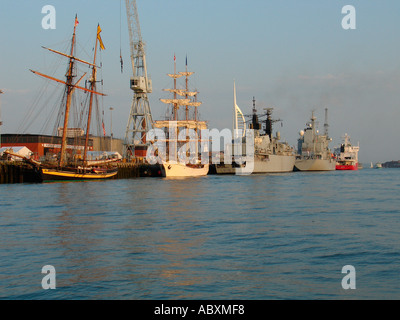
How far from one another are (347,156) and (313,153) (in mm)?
43992

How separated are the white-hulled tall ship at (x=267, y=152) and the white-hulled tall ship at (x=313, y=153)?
5857 millimetres

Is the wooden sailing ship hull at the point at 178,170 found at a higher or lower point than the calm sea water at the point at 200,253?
higher

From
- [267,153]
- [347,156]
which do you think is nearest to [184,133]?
[267,153]

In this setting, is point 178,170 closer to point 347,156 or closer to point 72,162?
point 72,162

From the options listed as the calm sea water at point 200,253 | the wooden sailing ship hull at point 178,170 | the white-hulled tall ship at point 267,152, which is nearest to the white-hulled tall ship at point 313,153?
the white-hulled tall ship at point 267,152

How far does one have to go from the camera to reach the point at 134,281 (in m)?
14.6

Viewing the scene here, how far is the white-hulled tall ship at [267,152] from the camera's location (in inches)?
5016

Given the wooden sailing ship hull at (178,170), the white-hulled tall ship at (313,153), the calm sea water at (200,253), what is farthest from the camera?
the white-hulled tall ship at (313,153)

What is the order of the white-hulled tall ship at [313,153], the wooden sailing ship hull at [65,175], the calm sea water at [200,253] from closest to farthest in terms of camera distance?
1. the calm sea water at [200,253]
2. the wooden sailing ship hull at [65,175]
3. the white-hulled tall ship at [313,153]

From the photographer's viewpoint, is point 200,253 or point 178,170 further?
point 178,170

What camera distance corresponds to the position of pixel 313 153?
6083 inches

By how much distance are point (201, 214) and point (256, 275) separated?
16.9 metres

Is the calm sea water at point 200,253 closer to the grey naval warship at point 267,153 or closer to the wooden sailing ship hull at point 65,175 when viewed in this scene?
the wooden sailing ship hull at point 65,175

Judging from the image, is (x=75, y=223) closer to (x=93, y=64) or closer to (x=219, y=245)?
(x=219, y=245)
